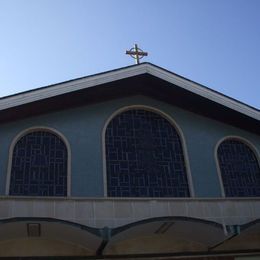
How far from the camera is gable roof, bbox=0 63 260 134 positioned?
1057cm

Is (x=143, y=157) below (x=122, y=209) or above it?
above

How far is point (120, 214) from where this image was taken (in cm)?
930

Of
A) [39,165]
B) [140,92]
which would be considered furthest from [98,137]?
[140,92]

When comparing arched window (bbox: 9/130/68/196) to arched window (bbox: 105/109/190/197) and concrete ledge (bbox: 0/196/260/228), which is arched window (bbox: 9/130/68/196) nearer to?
concrete ledge (bbox: 0/196/260/228)

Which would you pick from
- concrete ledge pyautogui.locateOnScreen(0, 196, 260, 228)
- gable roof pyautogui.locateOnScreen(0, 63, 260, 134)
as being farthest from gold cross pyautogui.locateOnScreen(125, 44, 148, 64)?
concrete ledge pyautogui.locateOnScreen(0, 196, 260, 228)

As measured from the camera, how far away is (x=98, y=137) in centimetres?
1080

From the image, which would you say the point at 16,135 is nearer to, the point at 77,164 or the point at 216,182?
the point at 77,164

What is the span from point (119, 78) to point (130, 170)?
103 inches

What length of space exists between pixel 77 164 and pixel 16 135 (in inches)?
69.7

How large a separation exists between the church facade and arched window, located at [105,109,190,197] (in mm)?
28

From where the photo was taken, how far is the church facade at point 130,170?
8711mm

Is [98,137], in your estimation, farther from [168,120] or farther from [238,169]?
[238,169]

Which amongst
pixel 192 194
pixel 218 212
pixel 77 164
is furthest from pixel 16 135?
pixel 218 212

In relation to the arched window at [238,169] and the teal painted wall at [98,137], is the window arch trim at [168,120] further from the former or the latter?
the arched window at [238,169]
